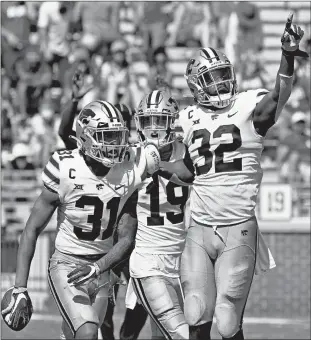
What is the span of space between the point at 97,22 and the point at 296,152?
3.90 m

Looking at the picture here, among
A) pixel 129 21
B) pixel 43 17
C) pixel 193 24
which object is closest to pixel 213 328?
pixel 193 24

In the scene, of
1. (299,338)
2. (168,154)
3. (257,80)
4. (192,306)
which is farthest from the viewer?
(257,80)

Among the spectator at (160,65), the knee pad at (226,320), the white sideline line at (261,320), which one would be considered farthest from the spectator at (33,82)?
the knee pad at (226,320)

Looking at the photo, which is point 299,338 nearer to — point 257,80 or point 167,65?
point 257,80

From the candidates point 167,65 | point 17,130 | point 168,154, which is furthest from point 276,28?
point 168,154

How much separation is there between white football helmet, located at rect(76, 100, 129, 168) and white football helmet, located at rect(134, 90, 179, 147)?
1.76 ft

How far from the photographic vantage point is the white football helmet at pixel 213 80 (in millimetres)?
6566

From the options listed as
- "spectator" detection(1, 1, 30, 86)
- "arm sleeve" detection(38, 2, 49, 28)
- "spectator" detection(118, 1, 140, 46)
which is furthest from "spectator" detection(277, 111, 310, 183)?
"spectator" detection(1, 1, 30, 86)

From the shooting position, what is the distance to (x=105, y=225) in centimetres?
639

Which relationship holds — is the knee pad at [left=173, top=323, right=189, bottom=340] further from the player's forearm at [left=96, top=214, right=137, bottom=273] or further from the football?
the football

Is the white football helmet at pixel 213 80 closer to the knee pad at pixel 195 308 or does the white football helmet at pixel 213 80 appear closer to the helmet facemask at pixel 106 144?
the helmet facemask at pixel 106 144

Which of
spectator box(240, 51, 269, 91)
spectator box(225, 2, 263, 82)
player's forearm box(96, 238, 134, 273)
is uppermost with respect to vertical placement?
spectator box(225, 2, 263, 82)

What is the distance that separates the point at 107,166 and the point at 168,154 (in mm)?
775

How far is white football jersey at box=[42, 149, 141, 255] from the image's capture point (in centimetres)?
630
